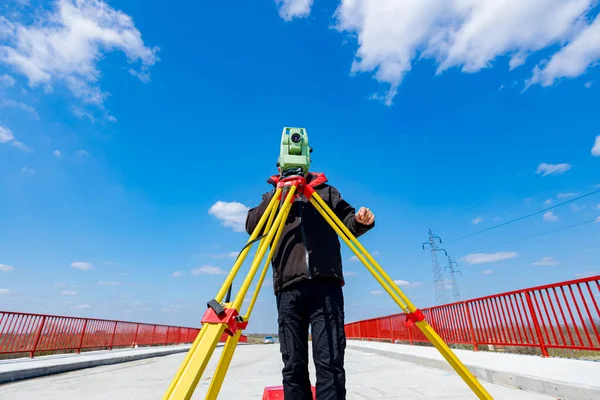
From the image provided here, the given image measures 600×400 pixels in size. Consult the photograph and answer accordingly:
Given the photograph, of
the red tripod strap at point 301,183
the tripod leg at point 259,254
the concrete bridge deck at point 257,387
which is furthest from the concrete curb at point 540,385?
the tripod leg at point 259,254

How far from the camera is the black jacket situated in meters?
1.96

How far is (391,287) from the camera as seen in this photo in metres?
1.82

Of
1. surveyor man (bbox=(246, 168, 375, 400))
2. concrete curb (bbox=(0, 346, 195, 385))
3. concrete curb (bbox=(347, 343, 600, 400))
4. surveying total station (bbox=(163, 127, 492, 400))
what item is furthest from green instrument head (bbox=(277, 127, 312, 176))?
concrete curb (bbox=(0, 346, 195, 385))

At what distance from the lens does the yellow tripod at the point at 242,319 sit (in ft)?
3.60

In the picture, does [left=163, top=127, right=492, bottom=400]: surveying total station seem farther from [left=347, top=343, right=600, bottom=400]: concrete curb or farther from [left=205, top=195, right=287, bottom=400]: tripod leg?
[left=347, top=343, right=600, bottom=400]: concrete curb

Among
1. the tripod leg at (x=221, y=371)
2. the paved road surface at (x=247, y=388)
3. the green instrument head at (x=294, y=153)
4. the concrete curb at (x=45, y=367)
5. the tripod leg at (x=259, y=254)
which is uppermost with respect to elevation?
the green instrument head at (x=294, y=153)

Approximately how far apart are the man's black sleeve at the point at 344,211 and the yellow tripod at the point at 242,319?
264 millimetres

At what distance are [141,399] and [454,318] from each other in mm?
7797

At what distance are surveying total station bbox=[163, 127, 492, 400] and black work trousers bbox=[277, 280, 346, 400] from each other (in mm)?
270

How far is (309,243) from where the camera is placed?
206 cm

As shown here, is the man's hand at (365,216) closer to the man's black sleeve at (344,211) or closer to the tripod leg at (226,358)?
the man's black sleeve at (344,211)

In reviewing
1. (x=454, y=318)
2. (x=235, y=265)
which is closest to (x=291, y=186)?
(x=235, y=265)

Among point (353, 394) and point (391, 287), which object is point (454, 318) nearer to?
point (353, 394)

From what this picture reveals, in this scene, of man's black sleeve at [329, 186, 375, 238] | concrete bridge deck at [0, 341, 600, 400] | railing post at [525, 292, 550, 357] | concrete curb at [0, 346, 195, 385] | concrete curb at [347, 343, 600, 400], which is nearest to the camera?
man's black sleeve at [329, 186, 375, 238]
